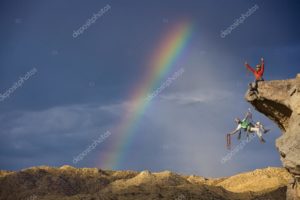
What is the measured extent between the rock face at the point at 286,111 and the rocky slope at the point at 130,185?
1209 inches

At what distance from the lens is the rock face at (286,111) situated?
78.1 feet

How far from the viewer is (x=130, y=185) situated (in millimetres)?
67438

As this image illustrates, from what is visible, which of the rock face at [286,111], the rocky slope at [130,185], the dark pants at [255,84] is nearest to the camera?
the rock face at [286,111]

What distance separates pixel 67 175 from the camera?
8600cm

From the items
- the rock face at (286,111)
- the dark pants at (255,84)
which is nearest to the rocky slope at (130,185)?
the rock face at (286,111)

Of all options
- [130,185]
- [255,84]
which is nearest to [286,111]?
[255,84]

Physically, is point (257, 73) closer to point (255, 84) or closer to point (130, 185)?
point (255, 84)

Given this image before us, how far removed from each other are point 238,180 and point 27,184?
3353 centimetres

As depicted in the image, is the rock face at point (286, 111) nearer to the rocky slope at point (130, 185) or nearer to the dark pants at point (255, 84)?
the dark pants at point (255, 84)

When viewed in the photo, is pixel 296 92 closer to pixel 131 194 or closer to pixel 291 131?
pixel 291 131

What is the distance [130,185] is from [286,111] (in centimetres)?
4383

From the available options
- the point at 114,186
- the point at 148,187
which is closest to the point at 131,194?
the point at 148,187

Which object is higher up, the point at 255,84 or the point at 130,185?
the point at 130,185

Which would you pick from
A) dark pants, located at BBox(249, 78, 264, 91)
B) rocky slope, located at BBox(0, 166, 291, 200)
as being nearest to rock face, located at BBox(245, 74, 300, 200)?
dark pants, located at BBox(249, 78, 264, 91)
